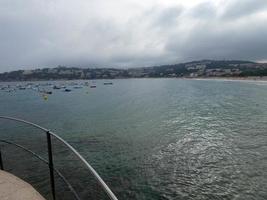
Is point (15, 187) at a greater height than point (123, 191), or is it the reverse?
point (15, 187)

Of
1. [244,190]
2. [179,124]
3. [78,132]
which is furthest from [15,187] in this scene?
[179,124]

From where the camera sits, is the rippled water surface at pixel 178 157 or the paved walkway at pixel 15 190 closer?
the paved walkway at pixel 15 190

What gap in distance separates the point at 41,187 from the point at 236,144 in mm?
16437

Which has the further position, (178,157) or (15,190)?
(178,157)

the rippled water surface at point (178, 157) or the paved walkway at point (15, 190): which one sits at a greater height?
the paved walkway at point (15, 190)

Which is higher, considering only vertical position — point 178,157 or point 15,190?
point 15,190

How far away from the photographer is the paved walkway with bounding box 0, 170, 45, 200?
4.96 metres

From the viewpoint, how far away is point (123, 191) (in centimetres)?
1429

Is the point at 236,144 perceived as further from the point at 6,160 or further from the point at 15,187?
the point at 15,187

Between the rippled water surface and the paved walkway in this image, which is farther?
the rippled water surface

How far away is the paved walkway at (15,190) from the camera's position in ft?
16.3

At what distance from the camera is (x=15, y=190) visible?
5305mm

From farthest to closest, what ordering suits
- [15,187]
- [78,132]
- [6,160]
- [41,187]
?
[78,132], [6,160], [41,187], [15,187]

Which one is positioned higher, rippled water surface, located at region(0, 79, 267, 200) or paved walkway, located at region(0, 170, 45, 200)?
paved walkway, located at region(0, 170, 45, 200)
